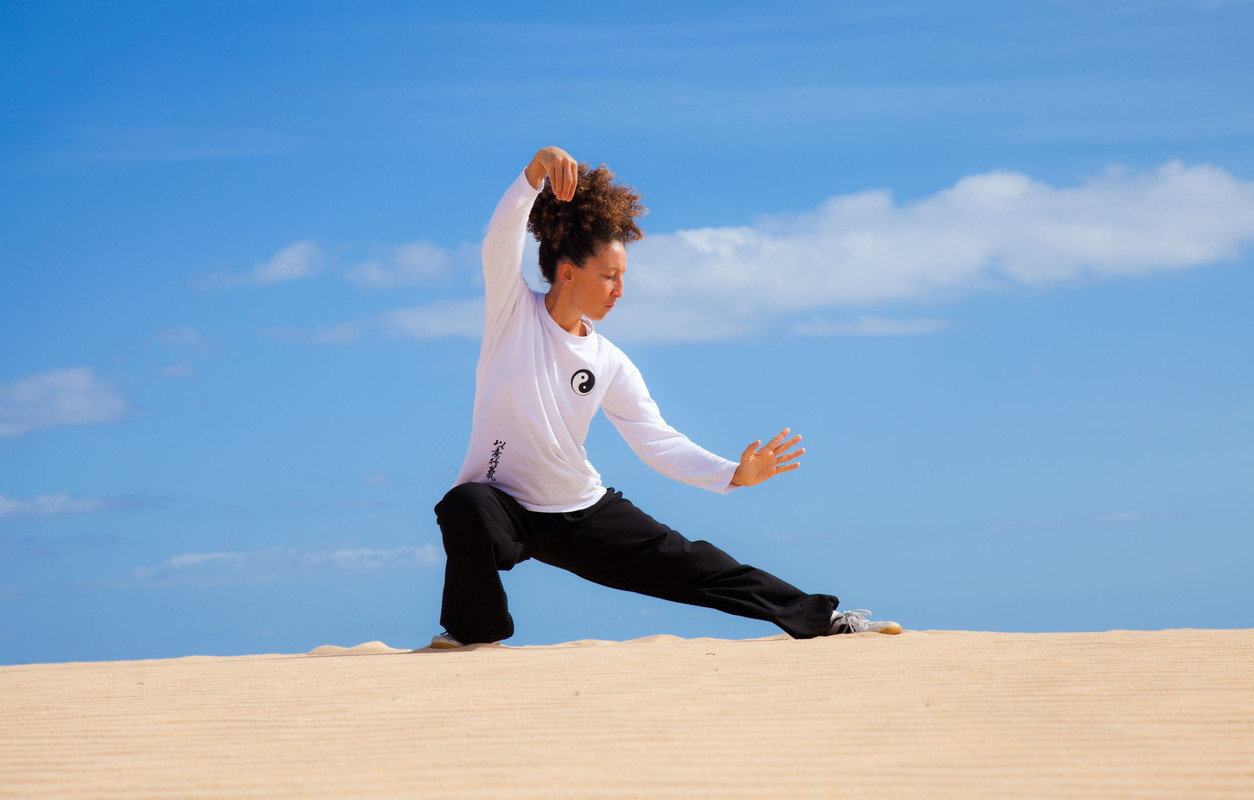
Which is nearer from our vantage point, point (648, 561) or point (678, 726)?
point (678, 726)

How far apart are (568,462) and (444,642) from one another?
3.66 ft

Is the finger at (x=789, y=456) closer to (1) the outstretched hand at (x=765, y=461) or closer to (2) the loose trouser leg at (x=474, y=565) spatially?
(1) the outstretched hand at (x=765, y=461)

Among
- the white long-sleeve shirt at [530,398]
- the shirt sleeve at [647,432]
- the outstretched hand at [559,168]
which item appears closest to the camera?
the outstretched hand at [559,168]

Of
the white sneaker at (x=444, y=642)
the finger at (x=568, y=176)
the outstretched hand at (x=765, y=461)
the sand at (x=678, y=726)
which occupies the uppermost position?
the finger at (x=568, y=176)

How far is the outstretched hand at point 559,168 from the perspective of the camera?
5070 mm

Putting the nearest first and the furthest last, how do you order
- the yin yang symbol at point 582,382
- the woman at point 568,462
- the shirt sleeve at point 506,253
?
the shirt sleeve at point 506,253 < the woman at point 568,462 < the yin yang symbol at point 582,382

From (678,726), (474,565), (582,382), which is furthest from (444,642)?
(678,726)

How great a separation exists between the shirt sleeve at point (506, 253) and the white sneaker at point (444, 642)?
1578 mm

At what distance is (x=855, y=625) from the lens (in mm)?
5699

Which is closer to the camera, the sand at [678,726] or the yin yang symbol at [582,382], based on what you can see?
the sand at [678,726]

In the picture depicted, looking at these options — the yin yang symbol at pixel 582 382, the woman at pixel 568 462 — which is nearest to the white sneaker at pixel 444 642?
the woman at pixel 568 462

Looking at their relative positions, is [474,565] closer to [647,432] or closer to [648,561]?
[648,561]

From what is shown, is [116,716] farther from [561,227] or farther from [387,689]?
[561,227]

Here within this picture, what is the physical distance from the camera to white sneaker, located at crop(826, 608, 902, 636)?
18.6 feet
